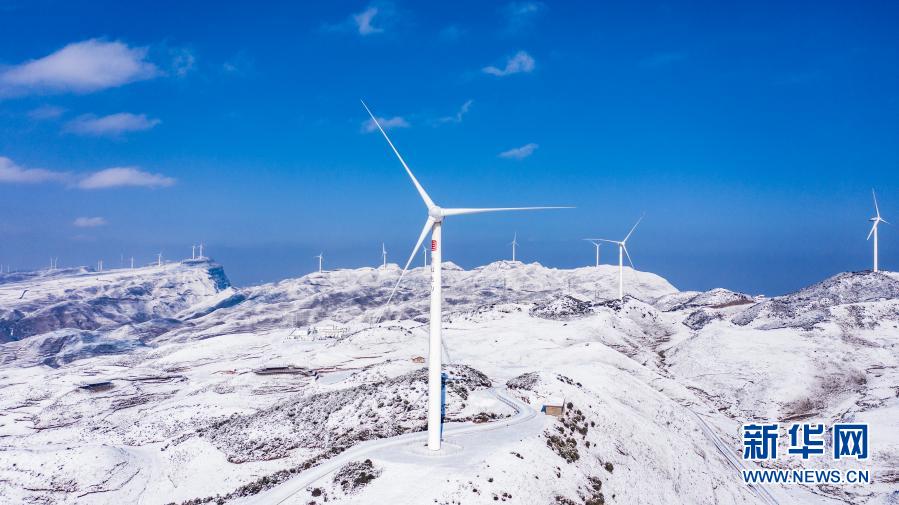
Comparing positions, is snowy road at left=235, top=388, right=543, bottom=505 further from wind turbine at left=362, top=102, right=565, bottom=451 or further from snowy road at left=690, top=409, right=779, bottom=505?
snowy road at left=690, top=409, right=779, bottom=505

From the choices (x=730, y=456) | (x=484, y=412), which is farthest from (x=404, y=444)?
(x=730, y=456)

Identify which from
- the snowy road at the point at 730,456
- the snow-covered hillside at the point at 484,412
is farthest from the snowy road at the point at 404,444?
the snowy road at the point at 730,456

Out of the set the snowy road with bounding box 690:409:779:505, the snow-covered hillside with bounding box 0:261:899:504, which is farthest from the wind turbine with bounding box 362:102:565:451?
the snowy road with bounding box 690:409:779:505

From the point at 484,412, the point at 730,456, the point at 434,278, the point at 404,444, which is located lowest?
the point at 730,456

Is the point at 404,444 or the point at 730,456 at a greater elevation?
the point at 404,444

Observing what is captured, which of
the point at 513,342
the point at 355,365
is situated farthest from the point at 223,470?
the point at 513,342

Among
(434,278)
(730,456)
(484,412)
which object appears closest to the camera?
(434,278)

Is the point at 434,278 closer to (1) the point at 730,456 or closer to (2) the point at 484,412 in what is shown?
(2) the point at 484,412
